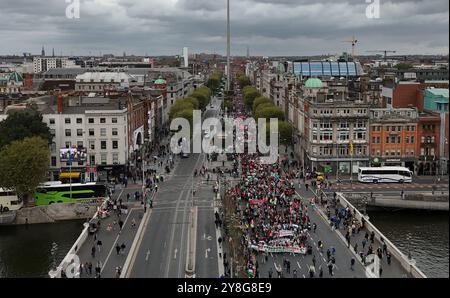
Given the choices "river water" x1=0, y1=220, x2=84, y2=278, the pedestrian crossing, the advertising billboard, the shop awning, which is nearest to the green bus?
"river water" x1=0, y1=220, x2=84, y2=278

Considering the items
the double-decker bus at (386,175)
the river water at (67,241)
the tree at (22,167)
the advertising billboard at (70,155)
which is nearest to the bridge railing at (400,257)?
the river water at (67,241)

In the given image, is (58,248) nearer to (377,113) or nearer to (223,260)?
(223,260)

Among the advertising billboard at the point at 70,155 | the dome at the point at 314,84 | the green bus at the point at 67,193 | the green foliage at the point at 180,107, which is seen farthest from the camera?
the green foliage at the point at 180,107

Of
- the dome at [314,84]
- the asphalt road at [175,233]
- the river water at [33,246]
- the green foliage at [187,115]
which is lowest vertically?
the river water at [33,246]

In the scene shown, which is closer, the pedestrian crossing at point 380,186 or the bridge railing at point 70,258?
the bridge railing at point 70,258

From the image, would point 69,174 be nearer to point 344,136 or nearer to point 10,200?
point 10,200

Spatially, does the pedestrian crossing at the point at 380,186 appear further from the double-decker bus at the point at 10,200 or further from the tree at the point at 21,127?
the tree at the point at 21,127

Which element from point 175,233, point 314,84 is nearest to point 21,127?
point 175,233

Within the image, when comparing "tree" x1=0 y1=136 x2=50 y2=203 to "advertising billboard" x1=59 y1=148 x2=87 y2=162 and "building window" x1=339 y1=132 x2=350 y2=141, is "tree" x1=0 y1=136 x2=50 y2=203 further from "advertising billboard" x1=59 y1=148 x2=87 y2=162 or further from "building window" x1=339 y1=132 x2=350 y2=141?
"building window" x1=339 y1=132 x2=350 y2=141


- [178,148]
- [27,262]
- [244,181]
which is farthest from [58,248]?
[178,148]
